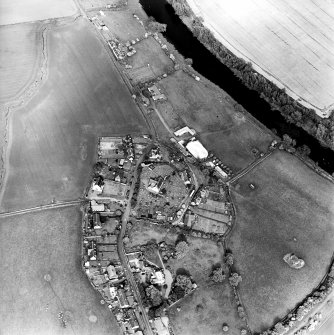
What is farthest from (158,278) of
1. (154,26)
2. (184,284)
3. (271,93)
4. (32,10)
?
(32,10)

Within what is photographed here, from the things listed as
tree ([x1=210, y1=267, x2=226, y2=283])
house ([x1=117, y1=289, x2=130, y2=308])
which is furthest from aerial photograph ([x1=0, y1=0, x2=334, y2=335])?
tree ([x1=210, y1=267, x2=226, y2=283])

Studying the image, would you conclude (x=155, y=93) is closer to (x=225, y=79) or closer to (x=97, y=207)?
(x=225, y=79)

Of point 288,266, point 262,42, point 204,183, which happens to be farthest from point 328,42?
point 288,266

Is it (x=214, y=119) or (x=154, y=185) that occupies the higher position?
(x=214, y=119)

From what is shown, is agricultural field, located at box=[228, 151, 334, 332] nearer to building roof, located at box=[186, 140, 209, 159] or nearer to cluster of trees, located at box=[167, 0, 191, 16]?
building roof, located at box=[186, 140, 209, 159]

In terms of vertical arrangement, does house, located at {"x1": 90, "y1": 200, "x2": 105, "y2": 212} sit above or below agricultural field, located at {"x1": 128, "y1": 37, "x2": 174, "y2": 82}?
below

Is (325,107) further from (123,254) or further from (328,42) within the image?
(123,254)
